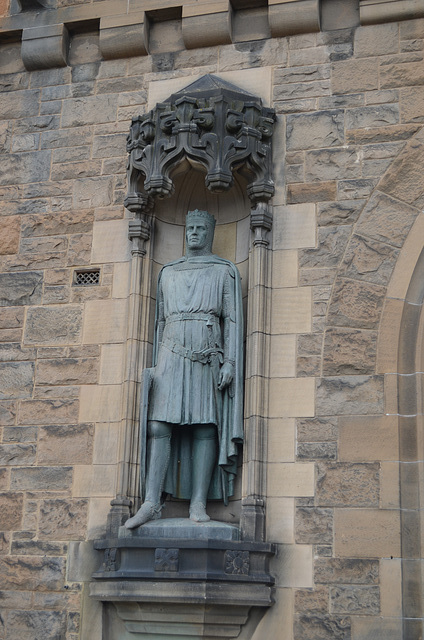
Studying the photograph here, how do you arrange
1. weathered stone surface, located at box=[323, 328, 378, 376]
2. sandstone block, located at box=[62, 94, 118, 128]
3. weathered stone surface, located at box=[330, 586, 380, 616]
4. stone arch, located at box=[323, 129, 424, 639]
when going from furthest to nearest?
1. sandstone block, located at box=[62, 94, 118, 128]
2. weathered stone surface, located at box=[323, 328, 378, 376]
3. stone arch, located at box=[323, 129, 424, 639]
4. weathered stone surface, located at box=[330, 586, 380, 616]

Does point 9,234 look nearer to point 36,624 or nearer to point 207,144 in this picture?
point 207,144

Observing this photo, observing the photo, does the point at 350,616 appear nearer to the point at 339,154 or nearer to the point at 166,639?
the point at 166,639

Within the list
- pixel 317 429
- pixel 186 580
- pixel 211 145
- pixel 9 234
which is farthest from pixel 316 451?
pixel 9 234

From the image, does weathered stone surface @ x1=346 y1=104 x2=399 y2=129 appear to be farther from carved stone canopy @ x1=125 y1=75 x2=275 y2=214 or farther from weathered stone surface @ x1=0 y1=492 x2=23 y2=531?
weathered stone surface @ x1=0 y1=492 x2=23 y2=531

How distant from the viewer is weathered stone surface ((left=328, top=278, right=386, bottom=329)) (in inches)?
286

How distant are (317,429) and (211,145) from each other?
2.33 m

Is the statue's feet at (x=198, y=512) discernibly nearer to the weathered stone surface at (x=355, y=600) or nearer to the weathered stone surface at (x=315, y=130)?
the weathered stone surface at (x=355, y=600)

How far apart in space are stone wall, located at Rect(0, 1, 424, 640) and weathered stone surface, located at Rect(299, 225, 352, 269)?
0.05 ft

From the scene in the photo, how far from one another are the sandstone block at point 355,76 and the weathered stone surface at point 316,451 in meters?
2.84

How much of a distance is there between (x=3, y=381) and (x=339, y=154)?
3.20 metres

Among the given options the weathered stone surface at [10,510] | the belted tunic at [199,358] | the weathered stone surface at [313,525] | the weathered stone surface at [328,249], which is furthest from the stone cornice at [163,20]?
the weathered stone surface at [313,525]

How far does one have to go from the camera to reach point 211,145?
302 inches

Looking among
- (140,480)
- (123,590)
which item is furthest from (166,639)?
(140,480)

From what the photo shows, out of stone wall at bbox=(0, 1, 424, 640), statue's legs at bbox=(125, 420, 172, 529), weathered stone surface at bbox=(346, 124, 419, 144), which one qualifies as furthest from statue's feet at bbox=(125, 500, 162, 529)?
weathered stone surface at bbox=(346, 124, 419, 144)
